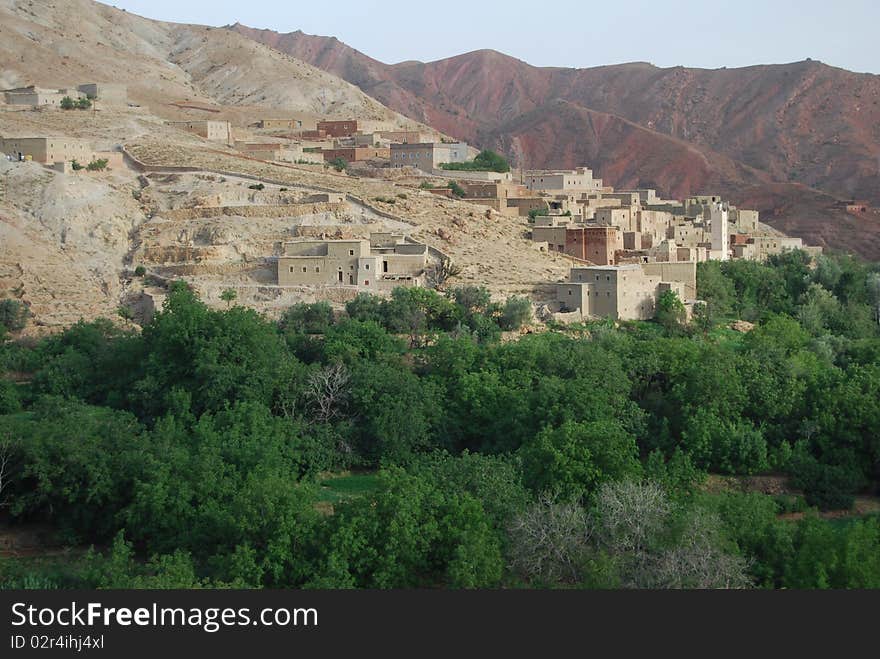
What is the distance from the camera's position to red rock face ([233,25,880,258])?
82000mm

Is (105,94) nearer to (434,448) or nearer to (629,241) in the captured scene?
(629,241)

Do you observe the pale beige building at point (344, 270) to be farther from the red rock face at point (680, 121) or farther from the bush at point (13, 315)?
the red rock face at point (680, 121)

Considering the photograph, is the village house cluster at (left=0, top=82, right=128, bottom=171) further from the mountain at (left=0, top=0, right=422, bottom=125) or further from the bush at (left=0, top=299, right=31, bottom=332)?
the mountain at (left=0, top=0, right=422, bottom=125)

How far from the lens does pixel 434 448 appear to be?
23688 millimetres

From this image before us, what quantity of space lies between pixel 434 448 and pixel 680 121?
8386 cm

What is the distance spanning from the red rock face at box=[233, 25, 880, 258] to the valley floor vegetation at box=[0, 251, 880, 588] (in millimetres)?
38955

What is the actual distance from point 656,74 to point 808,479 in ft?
311

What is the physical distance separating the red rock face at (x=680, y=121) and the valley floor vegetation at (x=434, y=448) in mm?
38955

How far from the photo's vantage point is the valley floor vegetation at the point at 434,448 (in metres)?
16.4

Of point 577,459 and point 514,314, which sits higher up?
point 514,314

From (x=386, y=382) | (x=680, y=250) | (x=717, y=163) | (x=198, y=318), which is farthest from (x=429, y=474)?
(x=717, y=163)

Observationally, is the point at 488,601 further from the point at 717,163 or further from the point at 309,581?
the point at 717,163

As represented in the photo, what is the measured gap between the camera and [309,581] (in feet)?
53.4

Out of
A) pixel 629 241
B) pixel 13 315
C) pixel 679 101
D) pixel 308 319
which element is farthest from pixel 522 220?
pixel 679 101
